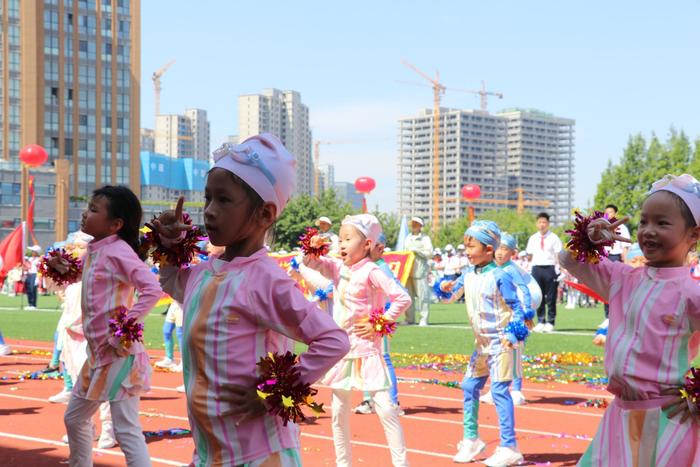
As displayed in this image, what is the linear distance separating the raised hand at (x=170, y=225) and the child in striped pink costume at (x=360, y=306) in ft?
10.2

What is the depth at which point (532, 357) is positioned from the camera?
15023 millimetres

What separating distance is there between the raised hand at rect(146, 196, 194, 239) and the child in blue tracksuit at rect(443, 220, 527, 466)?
4.09 m

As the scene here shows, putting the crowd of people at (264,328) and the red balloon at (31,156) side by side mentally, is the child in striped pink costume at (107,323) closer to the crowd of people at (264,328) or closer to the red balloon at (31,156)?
the crowd of people at (264,328)

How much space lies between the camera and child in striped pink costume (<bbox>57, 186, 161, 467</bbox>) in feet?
19.7

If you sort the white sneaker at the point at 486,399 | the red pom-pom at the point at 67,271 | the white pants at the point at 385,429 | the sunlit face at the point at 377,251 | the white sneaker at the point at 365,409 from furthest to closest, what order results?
the white sneaker at the point at 486,399
the white sneaker at the point at 365,409
the sunlit face at the point at 377,251
the red pom-pom at the point at 67,271
the white pants at the point at 385,429

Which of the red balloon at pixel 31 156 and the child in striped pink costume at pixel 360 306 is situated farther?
the red balloon at pixel 31 156

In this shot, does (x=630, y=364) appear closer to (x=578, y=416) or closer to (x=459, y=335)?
(x=578, y=416)

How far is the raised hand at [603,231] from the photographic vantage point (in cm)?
484

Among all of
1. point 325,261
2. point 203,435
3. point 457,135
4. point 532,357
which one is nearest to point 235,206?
point 203,435

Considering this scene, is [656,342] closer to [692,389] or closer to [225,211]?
[692,389]

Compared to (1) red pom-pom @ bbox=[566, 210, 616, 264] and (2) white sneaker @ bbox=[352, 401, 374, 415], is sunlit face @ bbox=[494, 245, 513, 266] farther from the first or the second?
(1) red pom-pom @ bbox=[566, 210, 616, 264]

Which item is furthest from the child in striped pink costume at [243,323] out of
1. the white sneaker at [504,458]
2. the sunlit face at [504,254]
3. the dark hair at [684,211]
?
the sunlit face at [504,254]

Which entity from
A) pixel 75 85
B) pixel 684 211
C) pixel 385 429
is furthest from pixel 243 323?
pixel 75 85

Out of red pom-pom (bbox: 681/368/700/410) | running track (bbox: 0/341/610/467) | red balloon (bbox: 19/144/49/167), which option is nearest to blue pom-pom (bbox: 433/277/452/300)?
running track (bbox: 0/341/610/467)
